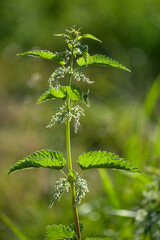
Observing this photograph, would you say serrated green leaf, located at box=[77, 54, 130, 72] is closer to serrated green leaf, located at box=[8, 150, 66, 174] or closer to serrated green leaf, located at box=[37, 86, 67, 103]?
serrated green leaf, located at box=[37, 86, 67, 103]

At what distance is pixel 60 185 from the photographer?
988 mm

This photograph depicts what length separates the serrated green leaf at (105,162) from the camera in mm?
970

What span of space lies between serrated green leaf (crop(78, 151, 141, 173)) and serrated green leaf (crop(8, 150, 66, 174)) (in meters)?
0.06

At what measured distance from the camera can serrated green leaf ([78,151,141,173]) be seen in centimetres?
97

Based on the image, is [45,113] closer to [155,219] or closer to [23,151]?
[23,151]

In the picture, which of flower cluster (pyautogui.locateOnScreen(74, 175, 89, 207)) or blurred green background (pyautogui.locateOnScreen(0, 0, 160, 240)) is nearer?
flower cluster (pyautogui.locateOnScreen(74, 175, 89, 207))

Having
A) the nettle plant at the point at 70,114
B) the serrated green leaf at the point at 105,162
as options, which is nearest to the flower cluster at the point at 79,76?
the nettle plant at the point at 70,114

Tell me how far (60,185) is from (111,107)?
2998mm

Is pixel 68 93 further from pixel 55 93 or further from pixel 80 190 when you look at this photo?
pixel 80 190

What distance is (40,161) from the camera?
3.18ft

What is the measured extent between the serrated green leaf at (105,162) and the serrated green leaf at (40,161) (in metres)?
0.06

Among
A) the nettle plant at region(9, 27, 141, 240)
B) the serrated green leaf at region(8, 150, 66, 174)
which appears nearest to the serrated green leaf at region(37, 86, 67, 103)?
the nettle plant at region(9, 27, 141, 240)

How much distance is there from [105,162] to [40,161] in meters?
0.16

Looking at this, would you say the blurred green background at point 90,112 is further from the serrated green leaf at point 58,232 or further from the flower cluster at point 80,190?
the flower cluster at point 80,190
